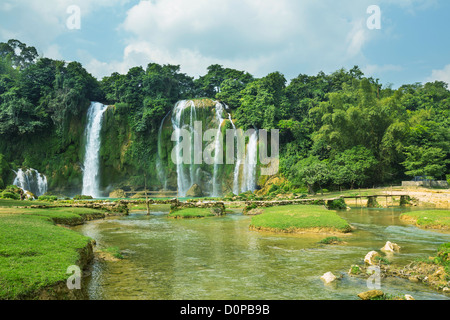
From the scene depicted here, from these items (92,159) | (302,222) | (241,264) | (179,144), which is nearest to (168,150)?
(179,144)

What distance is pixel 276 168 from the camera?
167ft

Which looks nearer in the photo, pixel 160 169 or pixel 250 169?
pixel 250 169

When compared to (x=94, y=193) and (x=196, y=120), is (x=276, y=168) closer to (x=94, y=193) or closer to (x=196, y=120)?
(x=196, y=120)

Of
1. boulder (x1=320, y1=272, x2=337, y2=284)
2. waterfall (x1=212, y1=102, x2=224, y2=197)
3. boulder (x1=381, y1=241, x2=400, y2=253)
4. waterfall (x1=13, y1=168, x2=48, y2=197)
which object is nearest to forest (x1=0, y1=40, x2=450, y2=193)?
waterfall (x1=13, y1=168, x2=48, y2=197)

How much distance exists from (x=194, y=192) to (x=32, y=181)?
83.6 ft

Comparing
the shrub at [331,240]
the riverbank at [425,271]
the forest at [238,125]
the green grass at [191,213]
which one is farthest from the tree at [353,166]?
the riverbank at [425,271]

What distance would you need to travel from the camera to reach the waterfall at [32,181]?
48.2m

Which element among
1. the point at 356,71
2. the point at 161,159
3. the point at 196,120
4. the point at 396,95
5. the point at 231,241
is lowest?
the point at 231,241

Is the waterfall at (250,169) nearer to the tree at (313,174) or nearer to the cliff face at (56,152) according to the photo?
the tree at (313,174)

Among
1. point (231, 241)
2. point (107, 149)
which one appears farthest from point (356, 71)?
point (231, 241)

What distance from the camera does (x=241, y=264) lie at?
37.7 feet

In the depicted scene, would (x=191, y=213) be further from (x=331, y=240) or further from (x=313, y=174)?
(x=313, y=174)

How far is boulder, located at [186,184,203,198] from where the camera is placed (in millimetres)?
50906

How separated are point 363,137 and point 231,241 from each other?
3845 centimetres
